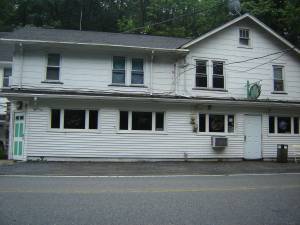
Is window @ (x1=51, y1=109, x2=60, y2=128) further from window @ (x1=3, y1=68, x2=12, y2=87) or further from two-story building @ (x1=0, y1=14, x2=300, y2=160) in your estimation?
window @ (x1=3, y1=68, x2=12, y2=87)

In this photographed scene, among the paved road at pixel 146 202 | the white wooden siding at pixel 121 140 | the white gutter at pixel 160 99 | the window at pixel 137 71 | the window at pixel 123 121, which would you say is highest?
the window at pixel 137 71

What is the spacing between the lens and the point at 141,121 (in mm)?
21188

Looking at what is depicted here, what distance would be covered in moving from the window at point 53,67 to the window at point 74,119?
2.04 metres

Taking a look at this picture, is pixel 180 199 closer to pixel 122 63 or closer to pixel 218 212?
pixel 218 212

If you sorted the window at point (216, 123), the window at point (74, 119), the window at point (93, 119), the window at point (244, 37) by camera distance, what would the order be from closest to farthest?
1. the window at point (74, 119)
2. the window at point (93, 119)
3. the window at point (216, 123)
4. the window at point (244, 37)

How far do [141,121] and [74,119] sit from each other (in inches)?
137

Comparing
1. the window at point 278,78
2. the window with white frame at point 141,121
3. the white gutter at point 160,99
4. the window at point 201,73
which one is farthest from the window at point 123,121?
the window at point 278,78

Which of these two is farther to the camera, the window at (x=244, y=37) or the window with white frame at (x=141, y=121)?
the window at (x=244, y=37)

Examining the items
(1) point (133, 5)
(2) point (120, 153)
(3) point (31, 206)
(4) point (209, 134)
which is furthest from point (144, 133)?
(1) point (133, 5)

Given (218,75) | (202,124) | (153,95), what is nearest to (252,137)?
(202,124)

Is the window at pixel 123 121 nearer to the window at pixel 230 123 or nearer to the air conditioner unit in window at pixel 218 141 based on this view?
the air conditioner unit in window at pixel 218 141

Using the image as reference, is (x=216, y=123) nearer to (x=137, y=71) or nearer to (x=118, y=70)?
(x=137, y=71)

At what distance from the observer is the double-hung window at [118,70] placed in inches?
844

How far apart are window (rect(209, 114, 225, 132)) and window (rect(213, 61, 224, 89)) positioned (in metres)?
1.78
